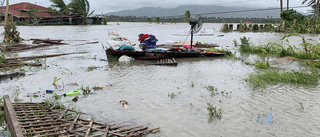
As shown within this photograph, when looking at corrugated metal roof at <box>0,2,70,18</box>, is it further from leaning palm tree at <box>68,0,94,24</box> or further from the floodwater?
the floodwater

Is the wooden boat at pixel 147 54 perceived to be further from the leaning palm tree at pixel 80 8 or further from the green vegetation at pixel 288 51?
the leaning palm tree at pixel 80 8

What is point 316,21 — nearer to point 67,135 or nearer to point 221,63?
point 221,63

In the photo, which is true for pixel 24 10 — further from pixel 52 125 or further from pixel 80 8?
pixel 52 125

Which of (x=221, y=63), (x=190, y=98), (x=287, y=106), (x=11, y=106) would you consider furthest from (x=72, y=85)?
(x=221, y=63)

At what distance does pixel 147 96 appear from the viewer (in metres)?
6.48

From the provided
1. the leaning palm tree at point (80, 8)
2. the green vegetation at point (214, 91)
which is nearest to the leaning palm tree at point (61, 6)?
the leaning palm tree at point (80, 8)

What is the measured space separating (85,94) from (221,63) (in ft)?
21.0

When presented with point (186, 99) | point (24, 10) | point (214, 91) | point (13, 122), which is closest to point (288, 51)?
point (214, 91)

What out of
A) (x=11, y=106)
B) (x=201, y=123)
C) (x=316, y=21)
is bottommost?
(x=201, y=123)

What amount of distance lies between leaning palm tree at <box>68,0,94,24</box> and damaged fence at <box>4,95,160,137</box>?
49539 mm

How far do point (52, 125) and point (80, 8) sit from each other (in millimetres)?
52016

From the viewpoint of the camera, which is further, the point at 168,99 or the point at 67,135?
the point at 168,99

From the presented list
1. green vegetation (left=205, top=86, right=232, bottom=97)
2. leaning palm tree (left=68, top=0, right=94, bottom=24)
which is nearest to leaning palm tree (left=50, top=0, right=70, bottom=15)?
leaning palm tree (left=68, top=0, right=94, bottom=24)

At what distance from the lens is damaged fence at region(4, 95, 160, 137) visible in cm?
394
